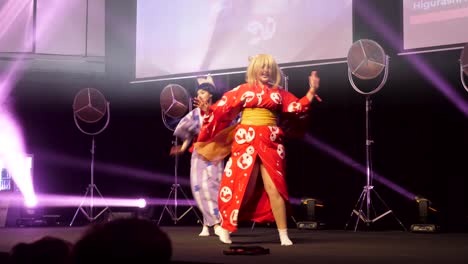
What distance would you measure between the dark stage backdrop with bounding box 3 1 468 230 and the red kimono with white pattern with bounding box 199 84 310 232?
78.6 inches

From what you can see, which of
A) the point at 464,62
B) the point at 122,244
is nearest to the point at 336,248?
the point at 464,62

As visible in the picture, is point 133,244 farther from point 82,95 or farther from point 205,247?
point 82,95

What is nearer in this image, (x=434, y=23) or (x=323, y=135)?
(x=434, y=23)

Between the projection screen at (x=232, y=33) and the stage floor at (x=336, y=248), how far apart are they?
1.97 m

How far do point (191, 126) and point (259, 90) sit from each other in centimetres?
152

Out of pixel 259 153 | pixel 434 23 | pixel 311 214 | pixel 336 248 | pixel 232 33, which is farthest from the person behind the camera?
pixel 232 33

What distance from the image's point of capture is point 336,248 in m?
4.25

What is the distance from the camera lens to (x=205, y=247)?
4.41 meters

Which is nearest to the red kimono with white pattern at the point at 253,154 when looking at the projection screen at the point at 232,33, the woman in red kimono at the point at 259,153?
the woman in red kimono at the point at 259,153

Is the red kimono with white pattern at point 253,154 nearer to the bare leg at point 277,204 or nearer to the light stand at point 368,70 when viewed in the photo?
the bare leg at point 277,204

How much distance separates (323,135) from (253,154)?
2517 millimetres

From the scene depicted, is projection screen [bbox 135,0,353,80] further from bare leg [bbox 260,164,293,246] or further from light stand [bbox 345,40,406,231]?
bare leg [bbox 260,164,293,246]

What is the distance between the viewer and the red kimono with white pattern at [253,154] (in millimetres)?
4488

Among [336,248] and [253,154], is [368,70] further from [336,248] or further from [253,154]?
[336,248]
